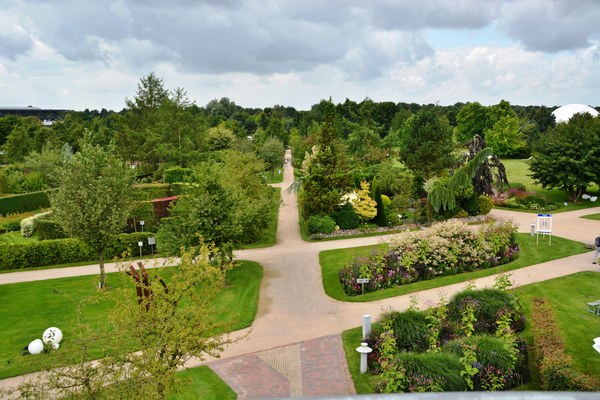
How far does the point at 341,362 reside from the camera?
12.8 metres

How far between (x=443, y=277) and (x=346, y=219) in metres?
8.90

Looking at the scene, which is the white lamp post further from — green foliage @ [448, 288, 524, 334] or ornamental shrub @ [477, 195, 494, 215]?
ornamental shrub @ [477, 195, 494, 215]

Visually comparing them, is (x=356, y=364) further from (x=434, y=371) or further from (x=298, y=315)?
(x=298, y=315)

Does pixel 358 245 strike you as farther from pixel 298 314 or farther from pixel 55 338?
pixel 55 338

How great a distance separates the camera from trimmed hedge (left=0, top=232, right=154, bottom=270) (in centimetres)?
2261

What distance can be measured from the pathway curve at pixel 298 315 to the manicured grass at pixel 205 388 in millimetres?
237

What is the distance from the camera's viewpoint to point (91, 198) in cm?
1789

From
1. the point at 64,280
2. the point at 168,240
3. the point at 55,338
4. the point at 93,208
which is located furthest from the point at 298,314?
the point at 64,280

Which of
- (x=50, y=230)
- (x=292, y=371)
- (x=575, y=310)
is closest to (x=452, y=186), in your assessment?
(x=575, y=310)

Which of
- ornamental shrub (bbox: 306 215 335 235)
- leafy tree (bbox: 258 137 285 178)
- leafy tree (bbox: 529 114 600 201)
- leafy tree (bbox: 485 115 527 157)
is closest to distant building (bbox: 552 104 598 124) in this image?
leafy tree (bbox: 485 115 527 157)

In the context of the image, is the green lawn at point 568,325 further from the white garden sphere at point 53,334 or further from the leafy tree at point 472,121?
the leafy tree at point 472,121

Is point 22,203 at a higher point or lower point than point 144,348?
higher

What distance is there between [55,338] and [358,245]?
15.1 metres

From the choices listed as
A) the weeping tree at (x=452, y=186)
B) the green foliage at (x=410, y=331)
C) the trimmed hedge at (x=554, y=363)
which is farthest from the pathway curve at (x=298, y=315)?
the weeping tree at (x=452, y=186)
